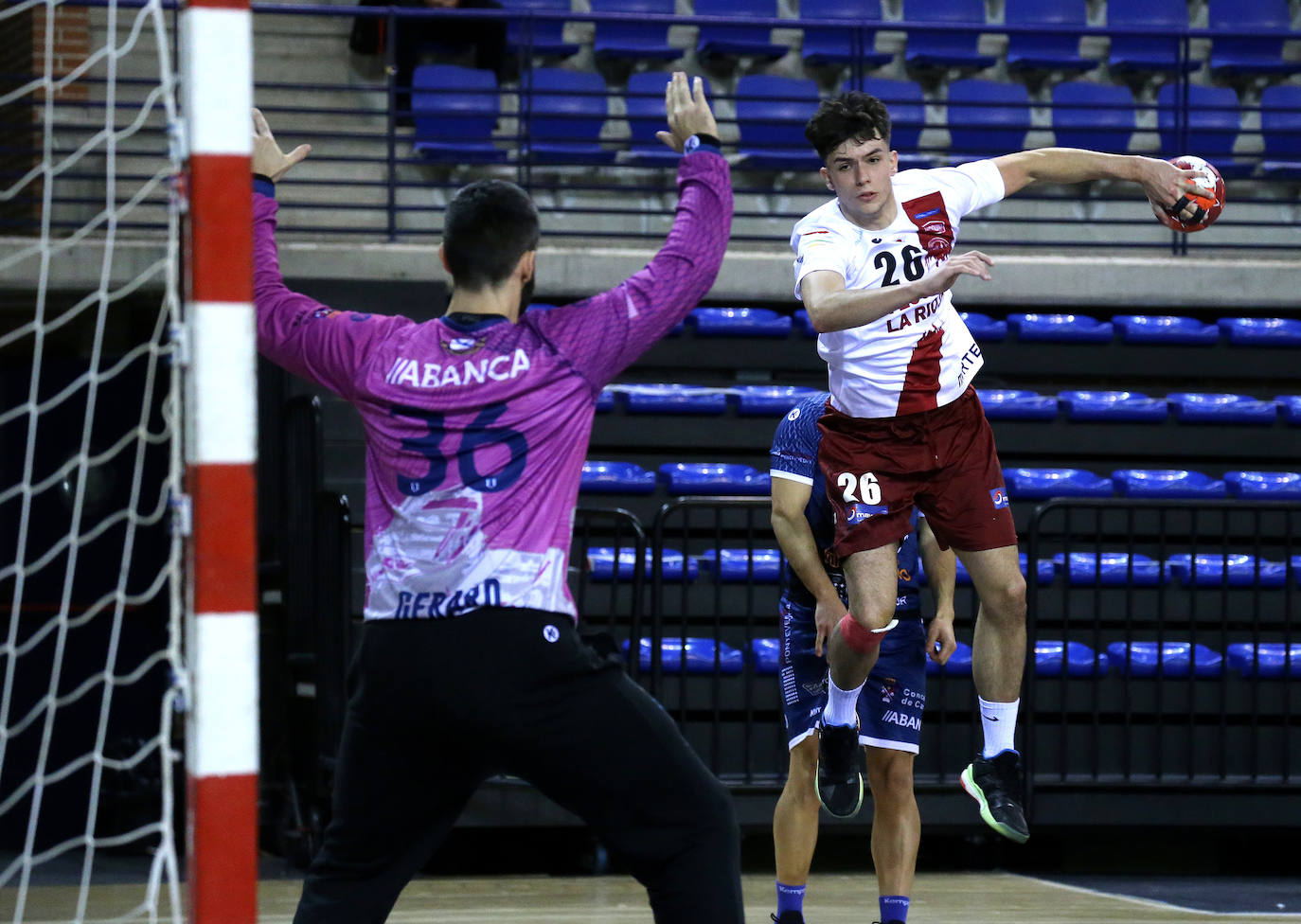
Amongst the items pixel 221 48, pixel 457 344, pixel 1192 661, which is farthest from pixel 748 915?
pixel 221 48

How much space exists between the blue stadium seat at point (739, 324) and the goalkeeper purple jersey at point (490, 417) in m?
6.46

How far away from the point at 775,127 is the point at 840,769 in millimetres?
7120

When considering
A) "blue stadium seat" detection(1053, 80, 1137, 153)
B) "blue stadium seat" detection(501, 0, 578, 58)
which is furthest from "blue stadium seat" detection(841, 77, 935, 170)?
"blue stadium seat" detection(501, 0, 578, 58)

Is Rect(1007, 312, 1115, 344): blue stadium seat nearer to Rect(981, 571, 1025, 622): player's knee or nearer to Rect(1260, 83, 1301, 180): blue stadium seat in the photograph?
Rect(1260, 83, 1301, 180): blue stadium seat

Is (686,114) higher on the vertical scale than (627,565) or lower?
higher

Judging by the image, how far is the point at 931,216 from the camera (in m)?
4.96

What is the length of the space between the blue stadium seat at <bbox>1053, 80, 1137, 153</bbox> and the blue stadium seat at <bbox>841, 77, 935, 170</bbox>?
1.02 m

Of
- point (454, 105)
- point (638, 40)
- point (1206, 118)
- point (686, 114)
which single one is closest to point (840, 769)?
point (686, 114)

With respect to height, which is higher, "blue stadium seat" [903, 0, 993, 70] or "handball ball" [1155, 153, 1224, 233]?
"blue stadium seat" [903, 0, 993, 70]

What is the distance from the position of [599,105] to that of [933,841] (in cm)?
562

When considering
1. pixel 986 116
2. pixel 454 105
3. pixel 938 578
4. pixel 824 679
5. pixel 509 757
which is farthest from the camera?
pixel 986 116

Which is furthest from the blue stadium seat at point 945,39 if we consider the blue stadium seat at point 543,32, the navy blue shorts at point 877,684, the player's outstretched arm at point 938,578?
the navy blue shorts at point 877,684

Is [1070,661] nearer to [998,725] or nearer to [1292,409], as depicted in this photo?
[1292,409]

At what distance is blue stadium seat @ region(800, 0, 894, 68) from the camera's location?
1169 cm
